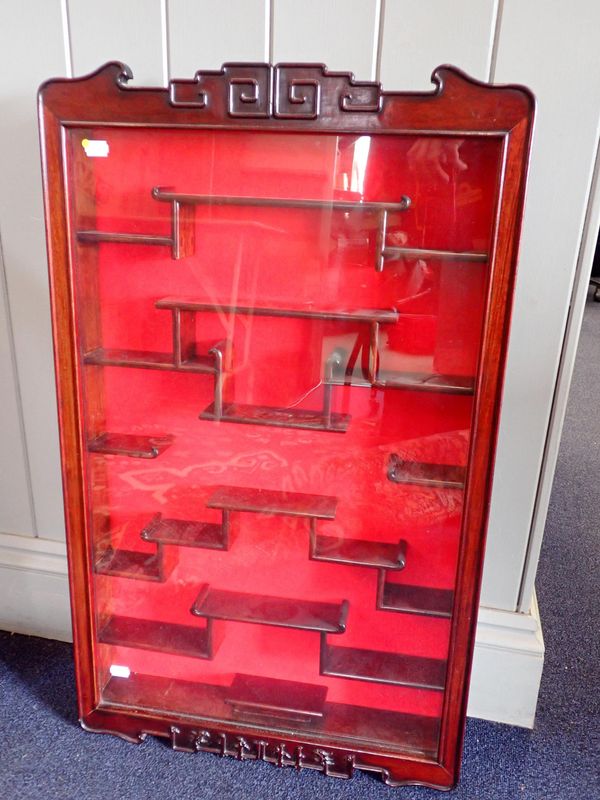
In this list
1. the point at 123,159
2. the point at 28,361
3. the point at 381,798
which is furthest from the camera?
the point at 28,361

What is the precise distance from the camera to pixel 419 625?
1.25 meters

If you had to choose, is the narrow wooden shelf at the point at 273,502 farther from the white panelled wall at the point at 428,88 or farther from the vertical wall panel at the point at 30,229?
the vertical wall panel at the point at 30,229

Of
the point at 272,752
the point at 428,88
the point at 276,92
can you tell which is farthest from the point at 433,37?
the point at 272,752

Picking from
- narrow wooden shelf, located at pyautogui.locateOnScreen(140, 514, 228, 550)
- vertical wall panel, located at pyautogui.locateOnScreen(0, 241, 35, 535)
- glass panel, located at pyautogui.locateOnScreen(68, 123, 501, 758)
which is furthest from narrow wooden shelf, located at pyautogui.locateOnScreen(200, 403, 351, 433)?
vertical wall panel, located at pyautogui.locateOnScreen(0, 241, 35, 535)

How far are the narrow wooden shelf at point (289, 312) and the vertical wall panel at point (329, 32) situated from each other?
413 millimetres

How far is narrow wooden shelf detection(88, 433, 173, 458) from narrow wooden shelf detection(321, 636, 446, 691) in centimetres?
46

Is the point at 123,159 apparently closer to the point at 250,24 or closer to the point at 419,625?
the point at 250,24

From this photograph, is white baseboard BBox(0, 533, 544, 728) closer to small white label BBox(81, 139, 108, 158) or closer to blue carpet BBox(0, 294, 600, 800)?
blue carpet BBox(0, 294, 600, 800)

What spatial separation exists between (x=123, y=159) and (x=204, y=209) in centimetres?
15

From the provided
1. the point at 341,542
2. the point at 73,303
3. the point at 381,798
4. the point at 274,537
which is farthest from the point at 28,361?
the point at 381,798

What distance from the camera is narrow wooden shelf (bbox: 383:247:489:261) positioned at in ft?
3.38

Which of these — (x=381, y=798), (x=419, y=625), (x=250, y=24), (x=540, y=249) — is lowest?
(x=381, y=798)

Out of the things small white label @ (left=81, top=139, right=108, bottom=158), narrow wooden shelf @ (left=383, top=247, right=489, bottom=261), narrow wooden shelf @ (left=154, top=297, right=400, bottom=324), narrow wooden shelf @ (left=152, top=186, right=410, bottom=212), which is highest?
small white label @ (left=81, top=139, right=108, bottom=158)

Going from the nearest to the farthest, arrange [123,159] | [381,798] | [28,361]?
[123,159], [381,798], [28,361]
